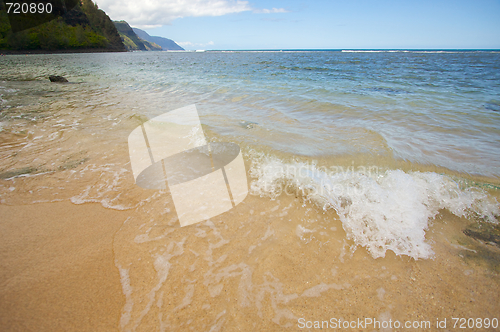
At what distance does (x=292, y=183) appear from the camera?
10.0 feet

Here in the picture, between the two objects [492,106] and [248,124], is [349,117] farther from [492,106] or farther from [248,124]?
[492,106]

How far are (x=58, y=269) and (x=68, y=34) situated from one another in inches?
4274

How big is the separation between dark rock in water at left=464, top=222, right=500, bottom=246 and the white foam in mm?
141

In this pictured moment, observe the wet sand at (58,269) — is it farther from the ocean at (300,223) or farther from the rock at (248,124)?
the rock at (248,124)

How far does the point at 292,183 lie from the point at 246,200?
30.3 inches

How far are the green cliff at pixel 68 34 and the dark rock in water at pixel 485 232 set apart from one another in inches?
3961

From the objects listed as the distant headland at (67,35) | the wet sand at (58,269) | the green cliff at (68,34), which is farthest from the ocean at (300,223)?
the green cliff at (68,34)

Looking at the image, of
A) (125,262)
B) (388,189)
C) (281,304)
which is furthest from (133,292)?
(388,189)

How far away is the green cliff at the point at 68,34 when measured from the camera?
62287mm

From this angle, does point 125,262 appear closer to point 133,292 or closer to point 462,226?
point 133,292

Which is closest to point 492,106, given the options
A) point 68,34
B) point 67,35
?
point 67,35

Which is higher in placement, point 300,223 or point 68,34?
point 68,34

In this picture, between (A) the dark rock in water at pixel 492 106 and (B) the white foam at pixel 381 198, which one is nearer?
(B) the white foam at pixel 381 198

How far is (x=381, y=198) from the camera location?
2719 mm
